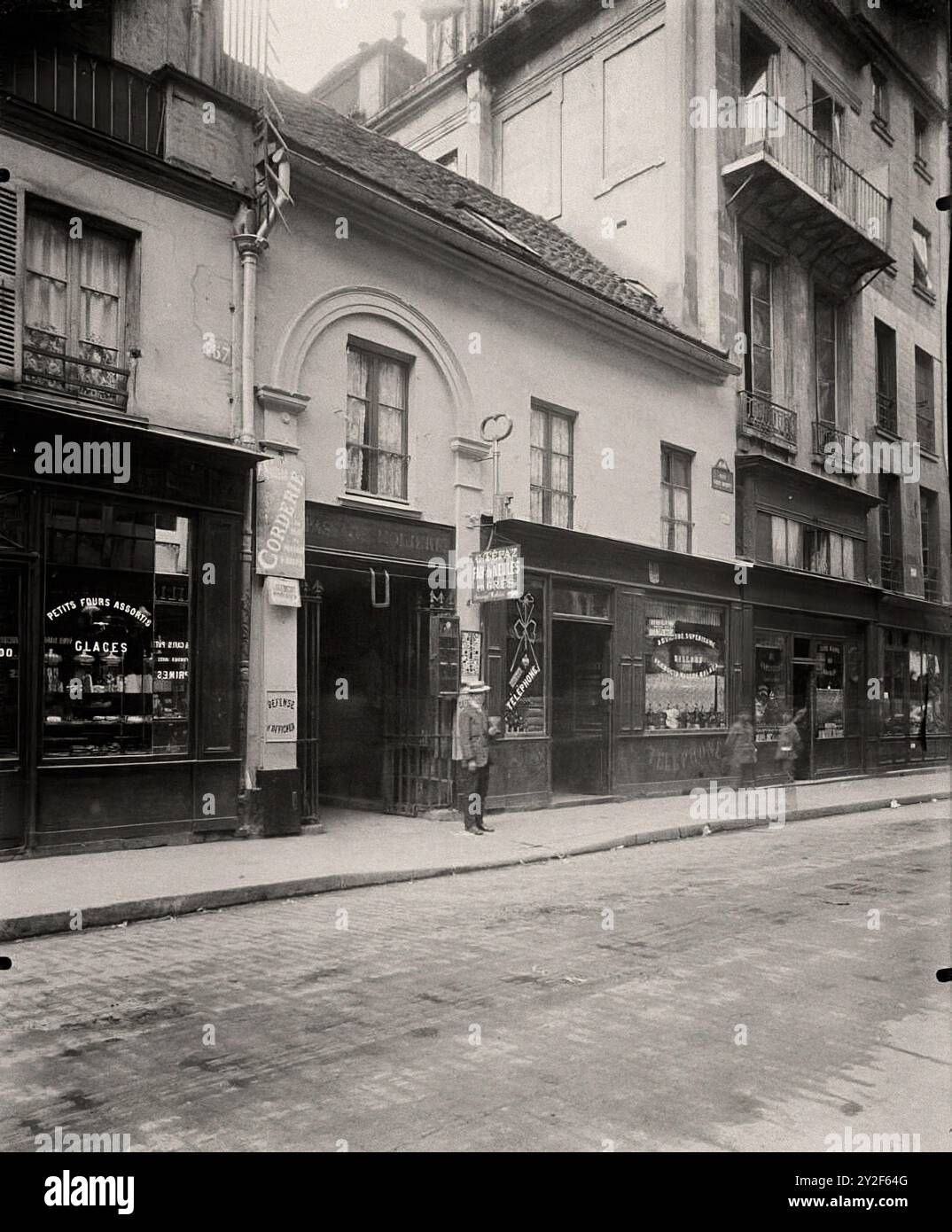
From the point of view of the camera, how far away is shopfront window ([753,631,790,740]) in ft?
63.5

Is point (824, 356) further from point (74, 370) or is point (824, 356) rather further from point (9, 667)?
point (9, 667)

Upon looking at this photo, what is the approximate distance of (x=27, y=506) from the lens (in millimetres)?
9492

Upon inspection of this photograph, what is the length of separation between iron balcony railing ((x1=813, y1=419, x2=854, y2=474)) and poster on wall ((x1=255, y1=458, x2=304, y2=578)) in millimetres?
13681

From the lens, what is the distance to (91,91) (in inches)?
396

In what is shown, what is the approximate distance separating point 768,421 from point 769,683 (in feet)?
16.6

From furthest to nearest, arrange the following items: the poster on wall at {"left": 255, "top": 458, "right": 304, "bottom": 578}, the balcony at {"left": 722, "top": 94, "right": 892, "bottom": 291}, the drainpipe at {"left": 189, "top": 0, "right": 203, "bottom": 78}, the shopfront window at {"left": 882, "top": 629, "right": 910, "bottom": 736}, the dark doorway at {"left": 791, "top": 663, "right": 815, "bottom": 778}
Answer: the shopfront window at {"left": 882, "top": 629, "right": 910, "bottom": 736}, the dark doorway at {"left": 791, "top": 663, "right": 815, "bottom": 778}, the balcony at {"left": 722, "top": 94, "right": 892, "bottom": 291}, the poster on wall at {"left": 255, "top": 458, "right": 304, "bottom": 578}, the drainpipe at {"left": 189, "top": 0, "right": 203, "bottom": 78}

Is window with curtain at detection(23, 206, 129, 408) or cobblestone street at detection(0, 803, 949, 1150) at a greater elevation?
window with curtain at detection(23, 206, 129, 408)

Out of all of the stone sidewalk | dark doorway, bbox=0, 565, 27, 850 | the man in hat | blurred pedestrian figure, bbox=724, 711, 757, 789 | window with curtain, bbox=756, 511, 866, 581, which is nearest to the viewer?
the stone sidewalk

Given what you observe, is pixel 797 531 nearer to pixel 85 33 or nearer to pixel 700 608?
pixel 700 608

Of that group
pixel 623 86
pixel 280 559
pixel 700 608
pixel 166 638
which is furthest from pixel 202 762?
pixel 623 86

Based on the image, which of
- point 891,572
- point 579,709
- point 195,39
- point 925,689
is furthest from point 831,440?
point 195,39

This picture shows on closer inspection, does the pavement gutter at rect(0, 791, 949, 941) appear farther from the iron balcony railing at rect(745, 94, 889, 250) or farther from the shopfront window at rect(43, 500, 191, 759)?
the iron balcony railing at rect(745, 94, 889, 250)

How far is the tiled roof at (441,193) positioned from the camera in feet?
44.3

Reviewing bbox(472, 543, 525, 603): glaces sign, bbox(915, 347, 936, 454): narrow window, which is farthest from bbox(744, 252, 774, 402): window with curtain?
bbox(472, 543, 525, 603): glaces sign
